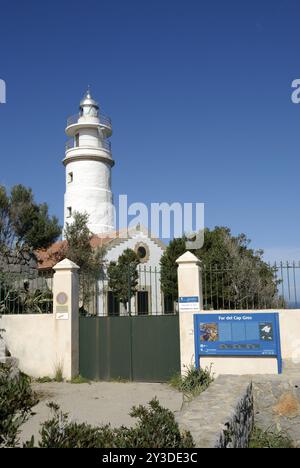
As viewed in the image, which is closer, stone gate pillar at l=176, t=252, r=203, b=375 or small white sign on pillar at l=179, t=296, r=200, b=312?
stone gate pillar at l=176, t=252, r=203, b=375

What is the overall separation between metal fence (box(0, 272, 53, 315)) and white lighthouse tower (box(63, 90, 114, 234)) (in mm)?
16051

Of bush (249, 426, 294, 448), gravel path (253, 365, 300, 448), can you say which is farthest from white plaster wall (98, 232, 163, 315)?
bush (249, 426, 294, 448)

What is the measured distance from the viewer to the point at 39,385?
11.3 m

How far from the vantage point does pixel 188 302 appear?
429 inches

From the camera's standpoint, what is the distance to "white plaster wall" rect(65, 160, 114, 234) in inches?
1252

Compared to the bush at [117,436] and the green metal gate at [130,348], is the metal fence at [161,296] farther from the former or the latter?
the bush at [117,436]

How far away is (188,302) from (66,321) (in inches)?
135

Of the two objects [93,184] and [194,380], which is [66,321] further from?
[93,184]

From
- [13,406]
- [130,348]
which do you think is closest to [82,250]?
[130,348]

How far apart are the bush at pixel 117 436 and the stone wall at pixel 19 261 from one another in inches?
784

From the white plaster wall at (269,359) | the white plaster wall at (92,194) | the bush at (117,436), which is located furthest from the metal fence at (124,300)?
the bush at (117,436)

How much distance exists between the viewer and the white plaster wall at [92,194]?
31.8 metres

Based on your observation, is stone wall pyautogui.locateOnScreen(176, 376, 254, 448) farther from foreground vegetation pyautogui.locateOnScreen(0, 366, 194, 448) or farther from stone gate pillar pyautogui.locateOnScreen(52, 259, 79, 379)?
stone gate pillar pyautogui.locateOnScreen(52, 259, 79, 379)
